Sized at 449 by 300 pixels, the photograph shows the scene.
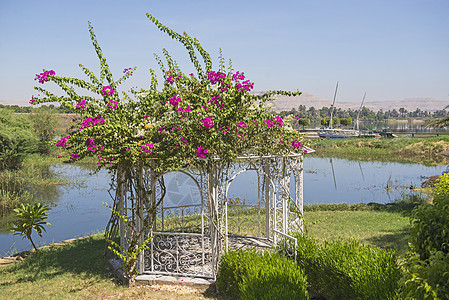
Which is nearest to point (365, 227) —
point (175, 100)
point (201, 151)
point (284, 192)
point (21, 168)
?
point (284, 192)

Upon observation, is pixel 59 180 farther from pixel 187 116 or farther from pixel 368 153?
pixel 368 153

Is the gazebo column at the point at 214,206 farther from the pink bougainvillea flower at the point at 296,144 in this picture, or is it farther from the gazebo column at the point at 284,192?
the gazebo column at the point at 284,192

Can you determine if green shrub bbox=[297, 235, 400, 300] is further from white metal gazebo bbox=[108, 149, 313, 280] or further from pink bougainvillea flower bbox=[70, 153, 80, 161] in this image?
pink bougainvillea flower bbox=[70, 153, 80, 161]

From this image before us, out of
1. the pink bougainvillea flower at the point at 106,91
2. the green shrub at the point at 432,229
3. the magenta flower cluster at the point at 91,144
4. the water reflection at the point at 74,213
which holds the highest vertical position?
the pink bougainvillea flower at the point at 106,91

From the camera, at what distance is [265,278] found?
4.99m

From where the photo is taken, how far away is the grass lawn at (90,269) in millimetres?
6611

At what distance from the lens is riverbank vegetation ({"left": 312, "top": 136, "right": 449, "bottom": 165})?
32750 mm

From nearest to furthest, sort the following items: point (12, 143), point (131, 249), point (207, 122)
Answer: point (207, 122) < point (131, 249) < point (12, 143)

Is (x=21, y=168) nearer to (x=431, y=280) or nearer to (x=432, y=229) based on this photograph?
(x=432, y=229)

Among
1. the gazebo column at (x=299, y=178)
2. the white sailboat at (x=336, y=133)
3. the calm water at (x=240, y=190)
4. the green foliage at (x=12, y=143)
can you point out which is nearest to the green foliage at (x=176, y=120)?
the gazebo column at (x=299, y=178)

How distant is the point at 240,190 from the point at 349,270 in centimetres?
1552

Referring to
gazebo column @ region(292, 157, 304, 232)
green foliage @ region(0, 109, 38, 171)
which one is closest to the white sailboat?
green foliage @ region(0, 109, 38, 171)

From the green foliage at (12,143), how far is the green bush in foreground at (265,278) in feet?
74.4

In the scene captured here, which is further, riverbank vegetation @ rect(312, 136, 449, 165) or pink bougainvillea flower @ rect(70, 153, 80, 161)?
riverbank vegetation @ rect(312, 136, 449, 165)
